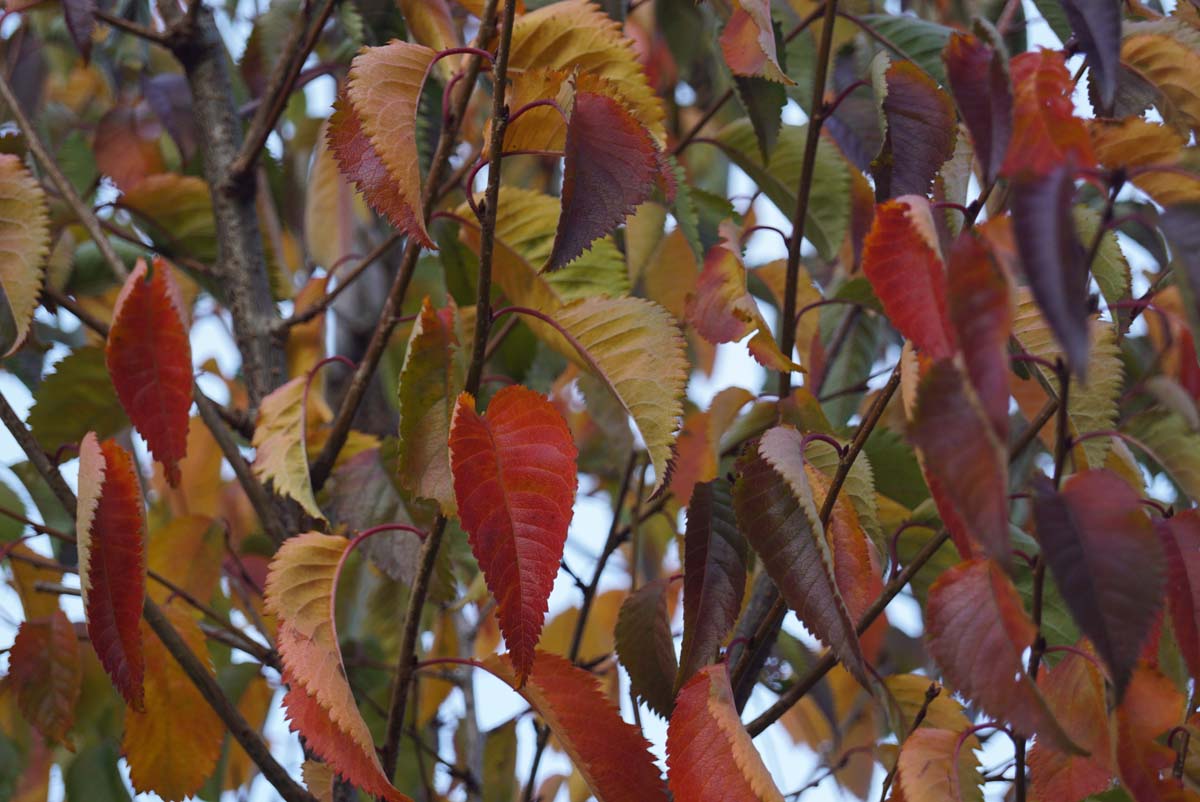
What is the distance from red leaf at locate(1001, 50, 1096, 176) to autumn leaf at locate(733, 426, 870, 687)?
0.54 ft

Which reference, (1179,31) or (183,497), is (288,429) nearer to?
(183,497)

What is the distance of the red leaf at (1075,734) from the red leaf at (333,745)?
0.29m

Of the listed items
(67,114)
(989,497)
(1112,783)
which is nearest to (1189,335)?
(989,497)

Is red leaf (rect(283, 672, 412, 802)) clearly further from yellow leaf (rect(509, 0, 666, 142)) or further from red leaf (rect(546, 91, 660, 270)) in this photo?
yellow leaf (rect(509, 0, 666, 142))

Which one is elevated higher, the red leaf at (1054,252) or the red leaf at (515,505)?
the red leaf at (515,505)

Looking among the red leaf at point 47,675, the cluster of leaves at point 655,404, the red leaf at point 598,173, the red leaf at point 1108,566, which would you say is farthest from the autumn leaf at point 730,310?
the red leaf at point 47,675

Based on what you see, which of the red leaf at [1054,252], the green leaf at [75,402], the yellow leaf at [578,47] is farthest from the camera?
the green leaf at [75,402]

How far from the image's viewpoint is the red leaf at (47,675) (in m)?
0.79

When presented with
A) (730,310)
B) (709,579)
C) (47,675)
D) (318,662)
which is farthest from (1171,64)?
(47,675)

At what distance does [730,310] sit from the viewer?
0.67m

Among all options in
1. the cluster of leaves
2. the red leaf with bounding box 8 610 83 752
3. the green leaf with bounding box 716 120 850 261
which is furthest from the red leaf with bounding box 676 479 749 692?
the red leaf with bounding box 8 610 83 752

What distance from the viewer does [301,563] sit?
63 centimetres

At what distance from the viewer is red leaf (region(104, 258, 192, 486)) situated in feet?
2.13

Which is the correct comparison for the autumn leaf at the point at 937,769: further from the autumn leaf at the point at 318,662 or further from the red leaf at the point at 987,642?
the autumn leaf at the point at 318,662
